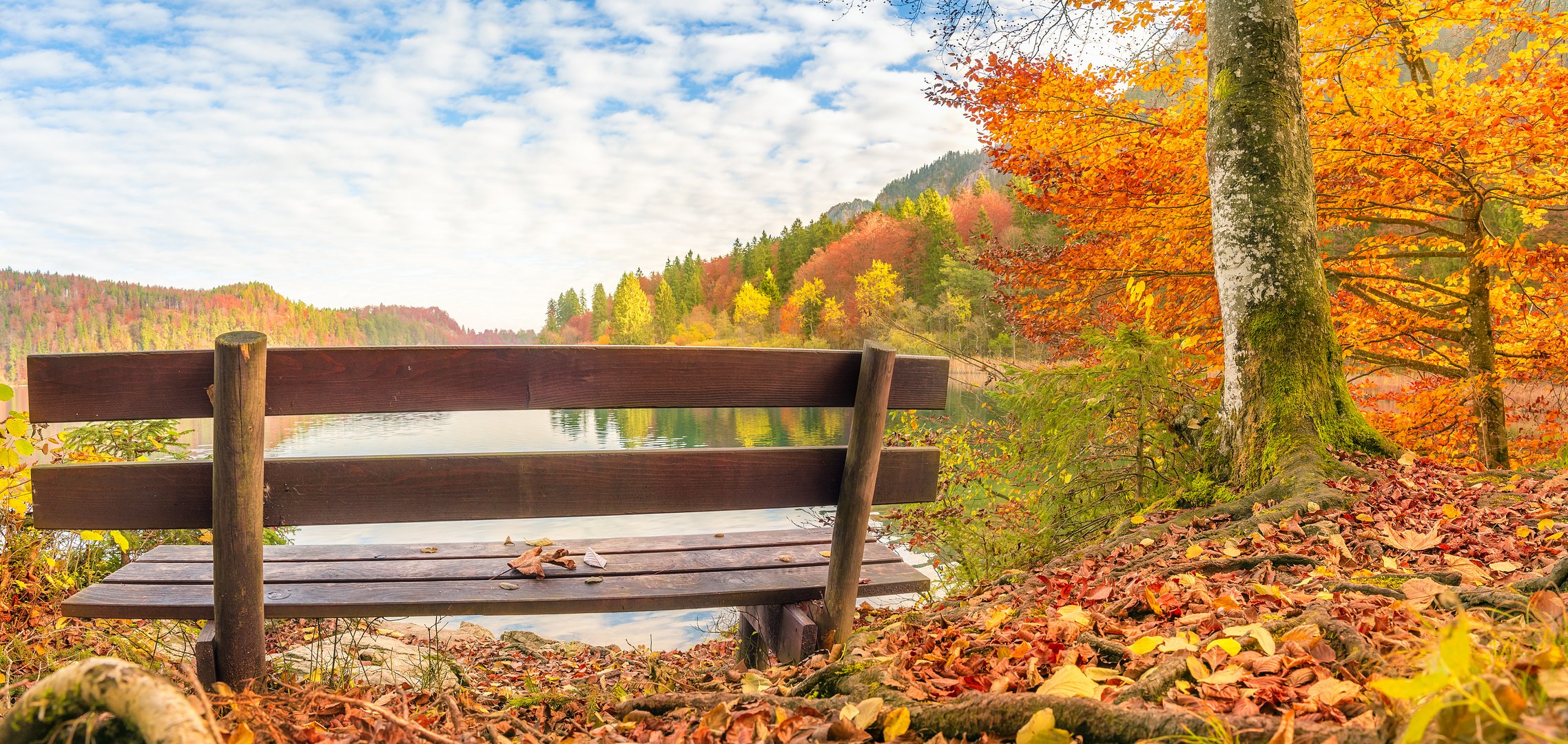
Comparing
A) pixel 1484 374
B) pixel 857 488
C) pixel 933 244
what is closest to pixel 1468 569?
pixel 857 488

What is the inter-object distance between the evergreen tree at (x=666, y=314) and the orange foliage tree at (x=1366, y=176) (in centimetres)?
5959

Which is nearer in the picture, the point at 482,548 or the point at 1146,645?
the point at 1146,645

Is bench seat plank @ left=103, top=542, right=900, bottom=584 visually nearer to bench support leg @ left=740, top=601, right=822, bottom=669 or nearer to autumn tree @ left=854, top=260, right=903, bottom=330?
bench support leg @ left=740, top=601, right=822, bottom=669

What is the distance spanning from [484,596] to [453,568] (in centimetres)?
37

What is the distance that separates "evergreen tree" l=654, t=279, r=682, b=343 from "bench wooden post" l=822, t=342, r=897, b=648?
6376 cm

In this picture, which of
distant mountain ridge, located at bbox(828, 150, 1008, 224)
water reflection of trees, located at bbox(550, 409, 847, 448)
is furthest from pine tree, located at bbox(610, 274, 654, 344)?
distant mountain ridge, located at bbox(828, 150, 1008, 224)

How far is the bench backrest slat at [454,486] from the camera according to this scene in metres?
2.26

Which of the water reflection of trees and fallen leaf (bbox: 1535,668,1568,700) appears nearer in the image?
fallen leaf (bbox: 1535,668,1568,700)

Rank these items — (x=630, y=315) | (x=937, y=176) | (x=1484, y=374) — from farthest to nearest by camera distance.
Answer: (x=937, y=176), (x=630, y=315), (x=1484, y=374)

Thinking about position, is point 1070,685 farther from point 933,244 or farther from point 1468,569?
point 933,244

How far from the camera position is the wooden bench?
7.04ft

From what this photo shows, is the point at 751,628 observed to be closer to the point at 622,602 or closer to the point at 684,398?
the point at 622,602

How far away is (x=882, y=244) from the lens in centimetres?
4906

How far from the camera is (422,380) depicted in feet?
7.25
